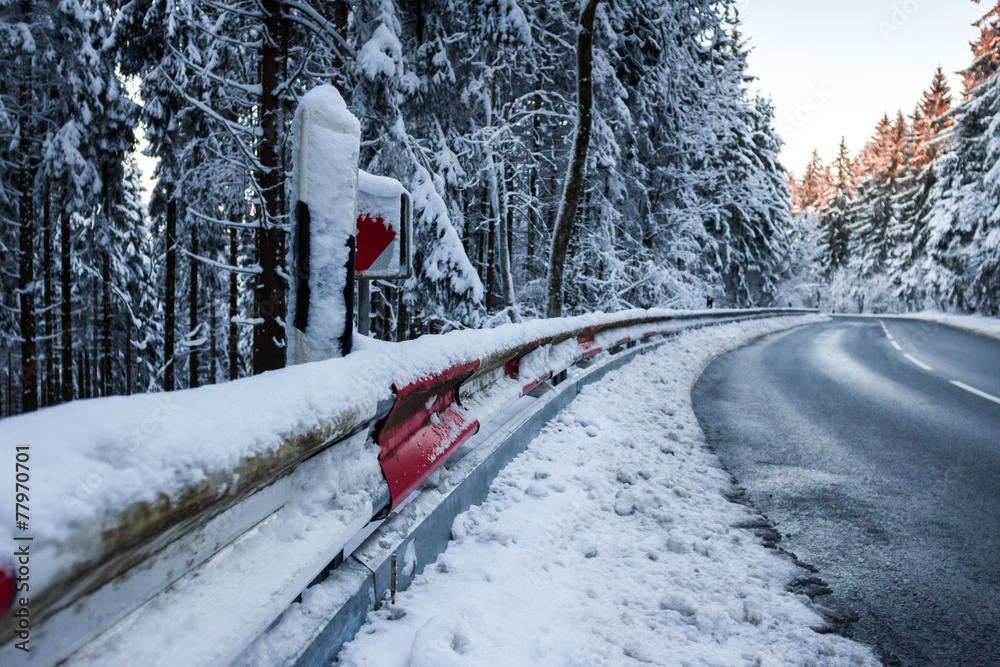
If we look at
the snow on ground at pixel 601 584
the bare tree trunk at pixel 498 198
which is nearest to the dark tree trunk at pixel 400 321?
the bare tree trunk at pixel 498 198

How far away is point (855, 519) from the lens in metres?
3.52

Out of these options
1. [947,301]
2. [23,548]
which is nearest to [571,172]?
[23,548]

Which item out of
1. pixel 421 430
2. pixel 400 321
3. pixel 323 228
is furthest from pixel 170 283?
pixel 323 228

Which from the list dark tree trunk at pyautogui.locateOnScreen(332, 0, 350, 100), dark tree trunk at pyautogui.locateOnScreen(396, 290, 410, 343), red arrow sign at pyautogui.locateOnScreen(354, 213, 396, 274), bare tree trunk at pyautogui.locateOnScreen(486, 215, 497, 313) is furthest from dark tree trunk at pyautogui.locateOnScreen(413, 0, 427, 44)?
red arrow sign at pyautogui.locateOnScreen(354, 213, 396, 274)

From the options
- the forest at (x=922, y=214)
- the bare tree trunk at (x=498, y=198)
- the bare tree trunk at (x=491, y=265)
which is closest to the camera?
the bare tree trunk at (x=498, y=198)

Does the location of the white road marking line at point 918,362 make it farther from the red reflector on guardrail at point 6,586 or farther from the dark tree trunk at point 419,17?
the red reflector on guardrail at point 6,586

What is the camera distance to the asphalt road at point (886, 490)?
2428mm

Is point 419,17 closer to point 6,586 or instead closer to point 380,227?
point 380,227

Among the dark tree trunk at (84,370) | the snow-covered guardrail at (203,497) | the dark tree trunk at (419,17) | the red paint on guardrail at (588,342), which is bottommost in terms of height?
the dark tree trunk at (84,370)

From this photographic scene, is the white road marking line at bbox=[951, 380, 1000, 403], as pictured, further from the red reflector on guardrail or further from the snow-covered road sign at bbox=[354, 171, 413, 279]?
the red reflector on guardrail

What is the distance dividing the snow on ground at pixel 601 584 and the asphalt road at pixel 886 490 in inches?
12.7

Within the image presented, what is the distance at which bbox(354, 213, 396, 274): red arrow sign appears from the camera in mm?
2562

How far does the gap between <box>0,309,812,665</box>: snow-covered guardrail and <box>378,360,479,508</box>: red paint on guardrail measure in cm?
1

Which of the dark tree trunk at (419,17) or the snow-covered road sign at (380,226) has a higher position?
the dark tree trunk at (419,17)
